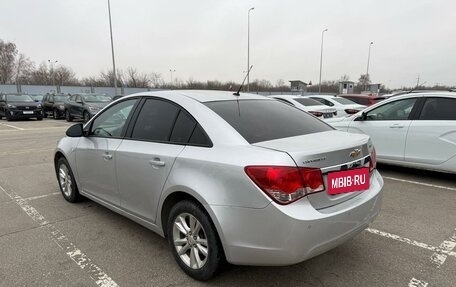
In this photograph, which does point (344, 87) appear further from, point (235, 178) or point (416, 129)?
point (235, 178)

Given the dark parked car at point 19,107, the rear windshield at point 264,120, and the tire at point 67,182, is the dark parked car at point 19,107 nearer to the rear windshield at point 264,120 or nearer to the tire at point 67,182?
the tire at point 67,182

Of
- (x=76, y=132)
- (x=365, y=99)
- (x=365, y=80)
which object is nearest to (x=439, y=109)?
(x=76, y=132)

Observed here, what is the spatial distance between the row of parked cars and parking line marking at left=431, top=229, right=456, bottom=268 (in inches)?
673

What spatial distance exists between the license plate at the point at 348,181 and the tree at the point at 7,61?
7611 cm

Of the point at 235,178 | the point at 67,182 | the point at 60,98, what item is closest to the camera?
the point at 235,178

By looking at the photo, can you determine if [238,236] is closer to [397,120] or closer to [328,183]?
[328,183]

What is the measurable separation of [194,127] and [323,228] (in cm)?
130

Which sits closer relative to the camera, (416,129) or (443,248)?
(443,248)

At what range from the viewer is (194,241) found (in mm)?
2832

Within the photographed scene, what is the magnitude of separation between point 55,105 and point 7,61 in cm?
5401

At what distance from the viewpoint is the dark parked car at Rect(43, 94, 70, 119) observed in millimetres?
21953

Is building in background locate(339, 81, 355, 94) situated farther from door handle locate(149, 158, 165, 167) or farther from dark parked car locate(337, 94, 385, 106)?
door handle locate(149, 158, 165, 167)

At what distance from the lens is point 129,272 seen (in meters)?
3.04

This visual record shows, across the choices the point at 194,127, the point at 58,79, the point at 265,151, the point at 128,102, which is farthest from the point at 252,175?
the point at 58,79
